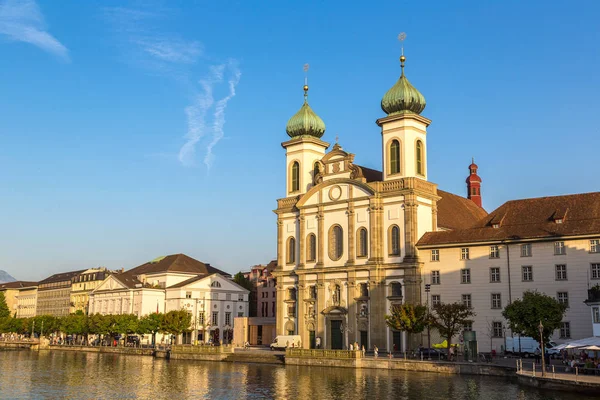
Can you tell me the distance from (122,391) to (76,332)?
2863 inches

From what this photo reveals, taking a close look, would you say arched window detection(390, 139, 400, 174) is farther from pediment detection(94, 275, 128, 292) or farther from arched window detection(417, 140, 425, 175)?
pediment detection(94, 275, 128, 292)

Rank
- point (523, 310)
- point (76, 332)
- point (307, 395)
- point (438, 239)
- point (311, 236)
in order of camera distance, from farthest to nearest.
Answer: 1. point (76, 332)
2. point (311, 236)
3. point (438, 239)
4. point (523, 310)
5. point (307, 395)

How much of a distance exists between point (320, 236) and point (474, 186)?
38585 mm

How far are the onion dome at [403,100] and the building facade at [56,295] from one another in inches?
3706

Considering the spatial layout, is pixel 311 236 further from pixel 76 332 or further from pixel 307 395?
pixel 76 332

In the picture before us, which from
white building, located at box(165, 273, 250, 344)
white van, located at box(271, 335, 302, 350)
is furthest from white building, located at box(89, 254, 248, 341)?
white van, located at box(271, 335, 302, 350)

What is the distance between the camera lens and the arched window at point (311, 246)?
82.0 metres

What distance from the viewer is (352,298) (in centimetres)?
7644

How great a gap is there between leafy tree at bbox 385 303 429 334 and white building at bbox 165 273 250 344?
44.4m

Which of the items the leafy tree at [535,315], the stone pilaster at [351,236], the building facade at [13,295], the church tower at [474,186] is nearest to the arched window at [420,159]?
the stone pilaster at [351,236]

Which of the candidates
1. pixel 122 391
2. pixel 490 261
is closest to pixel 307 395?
pixel 122 391

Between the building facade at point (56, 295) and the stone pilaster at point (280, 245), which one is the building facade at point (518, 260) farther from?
the building facade at point (56, 295)

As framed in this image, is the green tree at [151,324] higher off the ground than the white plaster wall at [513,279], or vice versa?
the white plaster wall at [513,279]

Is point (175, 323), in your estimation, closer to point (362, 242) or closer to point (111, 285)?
point (362, 242)
